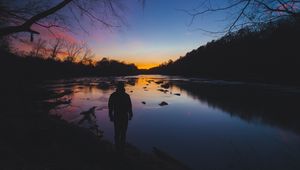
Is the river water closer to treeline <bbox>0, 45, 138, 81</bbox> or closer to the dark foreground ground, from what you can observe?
the dark foreground ground

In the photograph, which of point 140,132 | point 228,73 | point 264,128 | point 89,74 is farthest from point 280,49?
point 89,74

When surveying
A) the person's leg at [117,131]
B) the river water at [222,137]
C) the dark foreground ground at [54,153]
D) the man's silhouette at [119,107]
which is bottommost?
the river water at [222,137]

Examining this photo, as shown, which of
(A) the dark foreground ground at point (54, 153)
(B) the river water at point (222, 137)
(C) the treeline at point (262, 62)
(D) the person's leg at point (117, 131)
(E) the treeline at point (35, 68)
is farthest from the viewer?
(C) the treeline at point (262, 62)

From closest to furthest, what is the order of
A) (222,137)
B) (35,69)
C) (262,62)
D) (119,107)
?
1. (119,107)
2. (222,137)
3. (35,69)
4. (262,62)

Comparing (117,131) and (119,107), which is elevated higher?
(119,107)

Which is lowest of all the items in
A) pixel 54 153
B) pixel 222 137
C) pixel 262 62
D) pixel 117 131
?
pixel 222 137

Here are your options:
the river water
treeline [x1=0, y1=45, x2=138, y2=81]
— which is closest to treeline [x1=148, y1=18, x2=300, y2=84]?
the river water

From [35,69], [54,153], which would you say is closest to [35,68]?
[35,69]

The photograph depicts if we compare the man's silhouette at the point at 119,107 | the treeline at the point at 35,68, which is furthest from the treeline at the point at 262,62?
the treeline at the point at 35,68

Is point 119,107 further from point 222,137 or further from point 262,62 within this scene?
point 262,62

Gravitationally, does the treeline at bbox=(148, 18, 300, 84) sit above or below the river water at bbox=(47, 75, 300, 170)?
above

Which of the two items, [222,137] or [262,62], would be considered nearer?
[222,137]

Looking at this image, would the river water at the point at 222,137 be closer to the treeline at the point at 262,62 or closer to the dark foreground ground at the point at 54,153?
the dark foreground ground at the point at 54,153

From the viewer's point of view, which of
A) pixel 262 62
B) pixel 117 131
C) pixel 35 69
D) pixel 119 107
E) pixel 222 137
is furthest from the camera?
pixel 262 62
